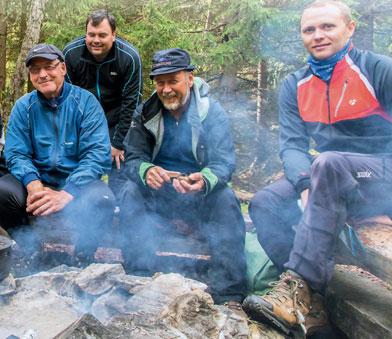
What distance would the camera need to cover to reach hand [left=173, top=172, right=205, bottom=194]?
3.65 meters

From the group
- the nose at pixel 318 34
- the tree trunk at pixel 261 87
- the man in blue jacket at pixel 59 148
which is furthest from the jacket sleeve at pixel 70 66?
the tree trunk at pixel 261 87

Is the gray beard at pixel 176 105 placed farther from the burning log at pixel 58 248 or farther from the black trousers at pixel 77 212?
the burning log at pixel 58 248

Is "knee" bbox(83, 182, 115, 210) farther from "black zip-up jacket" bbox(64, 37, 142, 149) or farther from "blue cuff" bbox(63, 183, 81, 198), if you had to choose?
"black zip-up jacket" bbox(64, 37, 142, 149)

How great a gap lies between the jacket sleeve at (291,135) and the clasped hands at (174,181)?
2.42 feet

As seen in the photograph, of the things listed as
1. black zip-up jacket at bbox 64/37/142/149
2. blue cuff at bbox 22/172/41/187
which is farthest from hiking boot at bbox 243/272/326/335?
black zip-up jacket at bbox 64/37/142/149

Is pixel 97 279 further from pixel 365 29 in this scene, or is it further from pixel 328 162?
pixel 365 29

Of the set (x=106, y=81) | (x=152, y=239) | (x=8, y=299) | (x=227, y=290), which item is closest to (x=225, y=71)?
(x=106, y=81)

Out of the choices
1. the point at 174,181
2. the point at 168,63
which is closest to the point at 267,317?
the point at 174,181

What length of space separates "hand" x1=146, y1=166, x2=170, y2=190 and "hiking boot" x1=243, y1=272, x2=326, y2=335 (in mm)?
1383

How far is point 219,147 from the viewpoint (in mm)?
3889

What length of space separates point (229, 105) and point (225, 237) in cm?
445

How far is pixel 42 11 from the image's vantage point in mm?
7891

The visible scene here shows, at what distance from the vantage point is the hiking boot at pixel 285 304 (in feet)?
8.53

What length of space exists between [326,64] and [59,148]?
8.18 ft
